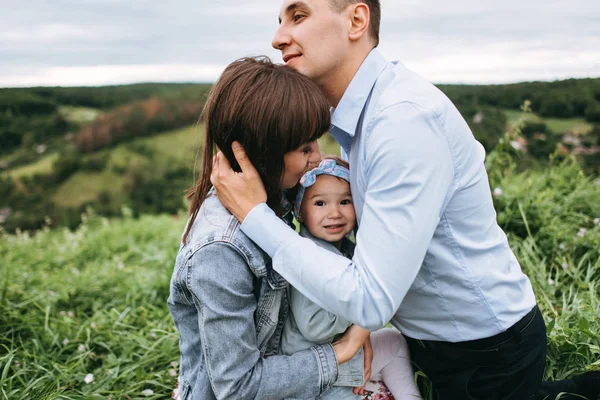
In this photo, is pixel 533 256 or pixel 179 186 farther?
pixel 179 186

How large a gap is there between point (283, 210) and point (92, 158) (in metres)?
11.5

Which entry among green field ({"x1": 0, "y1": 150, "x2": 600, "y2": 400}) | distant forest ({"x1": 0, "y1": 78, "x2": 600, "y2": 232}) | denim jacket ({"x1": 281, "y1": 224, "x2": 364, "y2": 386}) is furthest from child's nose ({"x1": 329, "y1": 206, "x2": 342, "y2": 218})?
distant forest ({"x1": 0, "y1": 78, "x2": 600, "y2": 232})

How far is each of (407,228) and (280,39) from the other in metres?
0.94

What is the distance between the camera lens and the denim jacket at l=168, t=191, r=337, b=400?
159 centimetres

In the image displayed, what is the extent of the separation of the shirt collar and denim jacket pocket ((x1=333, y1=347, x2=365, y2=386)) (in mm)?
818

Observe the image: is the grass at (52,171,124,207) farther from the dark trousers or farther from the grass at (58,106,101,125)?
the dark trousers

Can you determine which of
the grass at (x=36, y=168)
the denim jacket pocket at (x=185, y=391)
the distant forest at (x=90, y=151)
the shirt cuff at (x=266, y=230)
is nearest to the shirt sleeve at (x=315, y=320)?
the shirt cuff at (x=266, y=230)

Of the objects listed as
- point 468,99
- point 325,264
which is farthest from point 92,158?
point 325,264

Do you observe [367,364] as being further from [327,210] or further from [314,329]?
[327,210]

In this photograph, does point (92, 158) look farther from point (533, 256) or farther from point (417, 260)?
point (417, 260)

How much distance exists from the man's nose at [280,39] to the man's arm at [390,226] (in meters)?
0.63

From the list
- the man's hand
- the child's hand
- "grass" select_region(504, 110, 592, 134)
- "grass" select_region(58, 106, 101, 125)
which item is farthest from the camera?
"grass" select_region(58, 106, 101, 125)

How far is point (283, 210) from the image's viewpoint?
1.90m

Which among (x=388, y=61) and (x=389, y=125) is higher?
(x=388, y=61)
